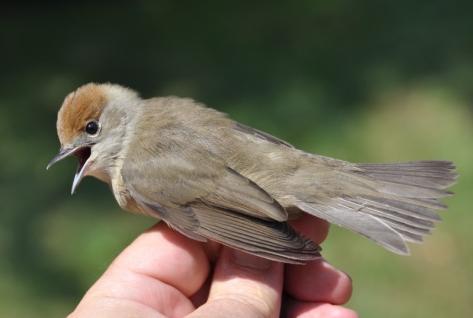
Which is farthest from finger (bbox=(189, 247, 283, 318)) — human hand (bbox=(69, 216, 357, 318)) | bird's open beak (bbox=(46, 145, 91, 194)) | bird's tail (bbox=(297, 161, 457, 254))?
bird's open beak (bbox=(46, 145, 91, 194))

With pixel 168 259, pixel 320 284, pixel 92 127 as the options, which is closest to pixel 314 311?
pixel 320 284

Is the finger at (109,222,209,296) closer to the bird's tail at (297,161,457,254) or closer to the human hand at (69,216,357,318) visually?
the human hand at (69,216,357,318)

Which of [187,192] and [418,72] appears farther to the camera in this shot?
[418,72]

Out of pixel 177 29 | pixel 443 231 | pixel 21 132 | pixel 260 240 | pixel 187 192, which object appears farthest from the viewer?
pixel 177 29

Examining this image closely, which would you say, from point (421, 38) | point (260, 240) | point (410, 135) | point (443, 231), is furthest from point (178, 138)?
point (421, 38)

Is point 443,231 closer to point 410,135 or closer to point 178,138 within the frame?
point 410,135

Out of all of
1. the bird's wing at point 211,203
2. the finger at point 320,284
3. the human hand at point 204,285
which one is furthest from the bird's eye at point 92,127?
the finger at point 320,284

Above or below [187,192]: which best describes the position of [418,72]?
above

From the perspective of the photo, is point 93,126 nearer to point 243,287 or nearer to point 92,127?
point 92,127

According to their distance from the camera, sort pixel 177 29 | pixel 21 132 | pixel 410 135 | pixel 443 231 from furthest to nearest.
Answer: pixel 177 29, pixel 21 132, pixel 410 135, pixel 443 231
